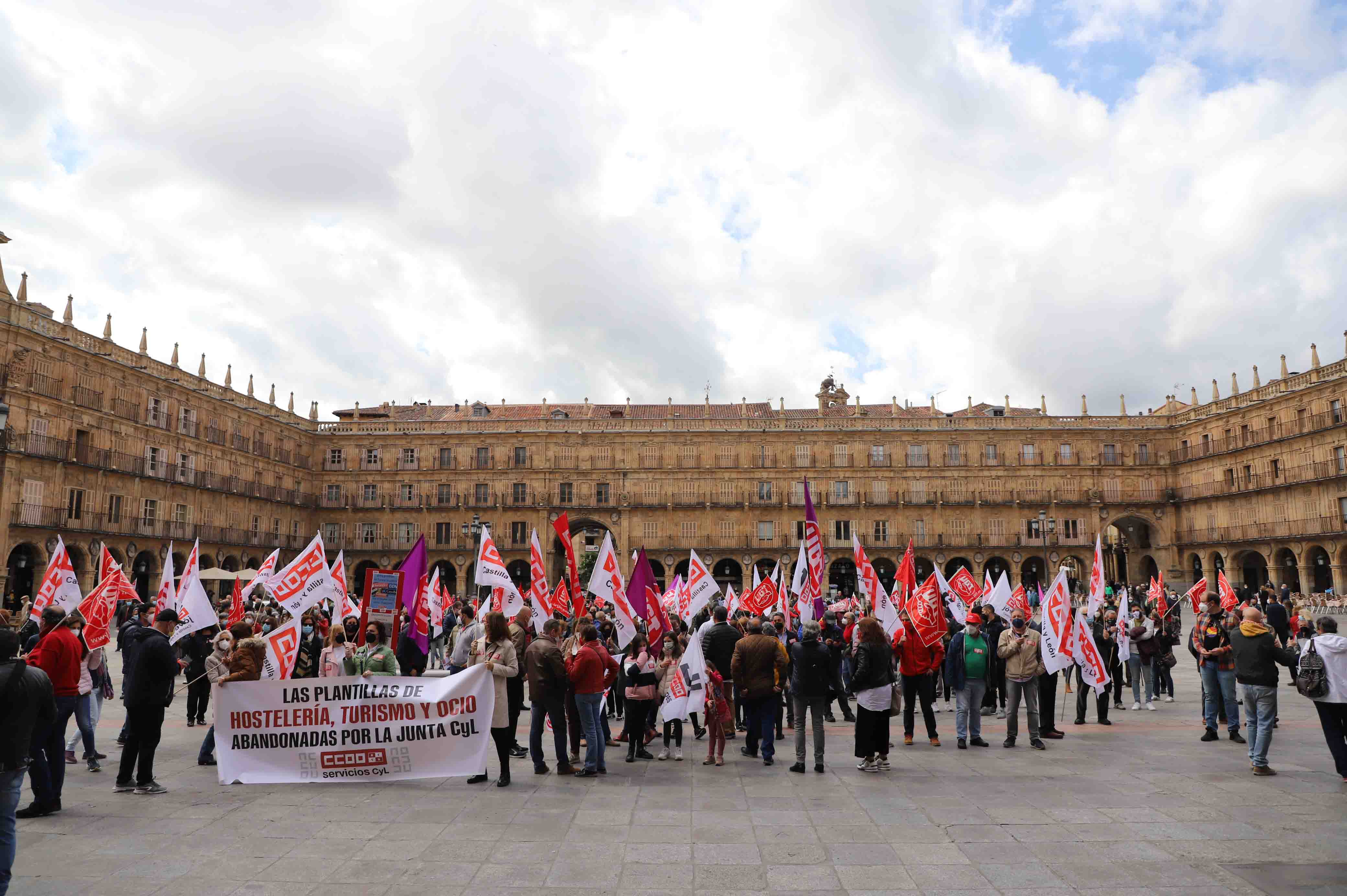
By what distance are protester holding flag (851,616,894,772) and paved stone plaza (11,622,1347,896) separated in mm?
300

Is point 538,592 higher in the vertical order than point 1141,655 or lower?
higher

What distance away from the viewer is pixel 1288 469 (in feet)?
133

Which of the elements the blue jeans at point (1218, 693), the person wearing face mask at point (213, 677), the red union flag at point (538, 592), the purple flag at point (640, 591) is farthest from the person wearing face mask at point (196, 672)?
the blue jeans at point (1218, 693)

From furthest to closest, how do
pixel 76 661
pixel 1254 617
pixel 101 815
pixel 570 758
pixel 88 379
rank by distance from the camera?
pixel 88 379 → pixel 570 758 → pixel 1254 617 → pixel 76 661 → pixel 101 815

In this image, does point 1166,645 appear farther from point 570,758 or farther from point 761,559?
point 761,559

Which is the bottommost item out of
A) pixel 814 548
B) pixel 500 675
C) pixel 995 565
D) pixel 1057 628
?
pixel 500 675

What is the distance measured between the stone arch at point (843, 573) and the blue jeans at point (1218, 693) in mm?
39237

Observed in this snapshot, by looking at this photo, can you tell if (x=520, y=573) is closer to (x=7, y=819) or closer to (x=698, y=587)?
(x=698, y=587)

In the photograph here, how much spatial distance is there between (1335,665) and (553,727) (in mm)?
7027

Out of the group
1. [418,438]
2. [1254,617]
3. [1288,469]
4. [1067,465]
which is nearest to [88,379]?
[418,438]

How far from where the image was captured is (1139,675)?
13.1 metres

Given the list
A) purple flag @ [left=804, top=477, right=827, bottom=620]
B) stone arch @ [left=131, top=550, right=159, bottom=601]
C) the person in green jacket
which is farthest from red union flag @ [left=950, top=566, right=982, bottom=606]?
stone arch @ [left=131, top=550, right=159, bottom=601]

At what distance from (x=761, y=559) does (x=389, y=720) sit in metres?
42.0

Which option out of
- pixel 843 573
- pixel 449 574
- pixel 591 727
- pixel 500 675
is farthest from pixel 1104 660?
pixel 449 574
